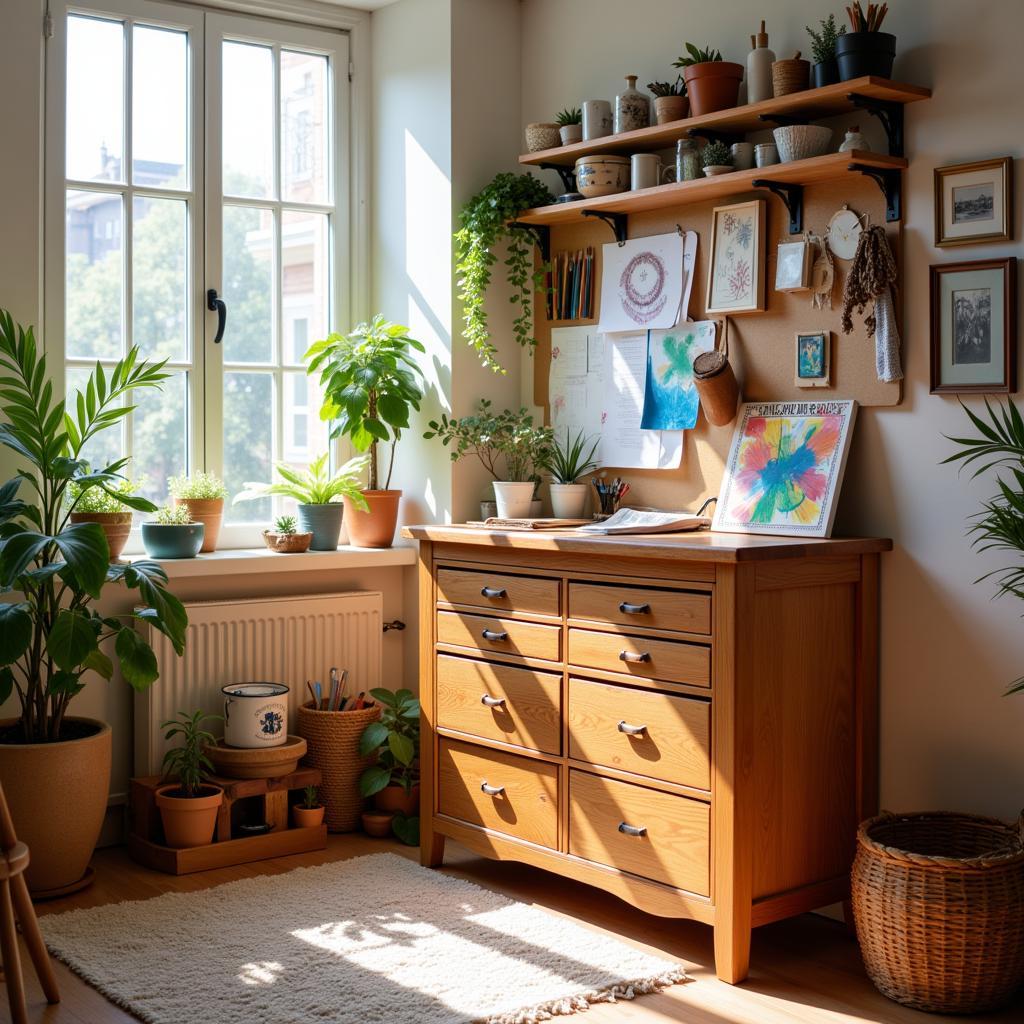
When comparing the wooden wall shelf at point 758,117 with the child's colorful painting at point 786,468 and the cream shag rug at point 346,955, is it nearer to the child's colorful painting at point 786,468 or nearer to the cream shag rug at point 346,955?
the child's colorful painting at point 786,468

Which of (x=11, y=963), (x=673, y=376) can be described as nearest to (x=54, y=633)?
(x=11, y=963)

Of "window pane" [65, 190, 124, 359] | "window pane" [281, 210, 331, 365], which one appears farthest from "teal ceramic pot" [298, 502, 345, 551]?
"window pane" [65, 190, 124, 359]

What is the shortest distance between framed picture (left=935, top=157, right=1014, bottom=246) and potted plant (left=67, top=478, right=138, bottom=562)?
225 cm

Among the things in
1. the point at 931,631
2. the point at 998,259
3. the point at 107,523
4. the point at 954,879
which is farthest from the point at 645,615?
the point at 107,523

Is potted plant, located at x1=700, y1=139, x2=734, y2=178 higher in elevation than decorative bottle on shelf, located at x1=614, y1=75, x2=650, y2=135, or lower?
lower

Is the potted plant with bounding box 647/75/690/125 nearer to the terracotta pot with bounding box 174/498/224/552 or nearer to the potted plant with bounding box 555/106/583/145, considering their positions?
the potted plant with bounding box 555/106/583/145

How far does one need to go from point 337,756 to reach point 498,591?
898mm

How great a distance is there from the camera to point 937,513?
299cm

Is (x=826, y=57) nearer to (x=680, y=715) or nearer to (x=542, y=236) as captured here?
(x=542, y=236)

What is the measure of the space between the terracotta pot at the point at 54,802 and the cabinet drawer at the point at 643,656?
129 cm

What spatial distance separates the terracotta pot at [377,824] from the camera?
386cm

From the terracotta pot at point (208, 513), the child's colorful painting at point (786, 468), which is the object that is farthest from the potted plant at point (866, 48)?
the terracotta pot at point (208, 513)

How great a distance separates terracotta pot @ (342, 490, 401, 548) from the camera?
4.17 m

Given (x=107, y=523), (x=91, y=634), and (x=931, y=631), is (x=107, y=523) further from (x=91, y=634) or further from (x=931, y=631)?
(x=931, y=631)
